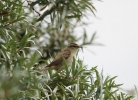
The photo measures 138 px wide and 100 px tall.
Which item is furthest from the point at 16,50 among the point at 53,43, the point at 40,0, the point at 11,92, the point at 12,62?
the point at 53,43

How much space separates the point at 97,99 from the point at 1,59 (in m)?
0.65

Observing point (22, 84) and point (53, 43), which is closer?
point (22, 84)

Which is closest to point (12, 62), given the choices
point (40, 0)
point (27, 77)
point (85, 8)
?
point (27, 77)

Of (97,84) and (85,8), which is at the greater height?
(85,8)

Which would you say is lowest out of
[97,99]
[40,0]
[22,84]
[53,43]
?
[53,43]

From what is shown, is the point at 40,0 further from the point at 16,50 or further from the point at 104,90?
the point at 104,90

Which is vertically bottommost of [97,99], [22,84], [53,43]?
[53,43]

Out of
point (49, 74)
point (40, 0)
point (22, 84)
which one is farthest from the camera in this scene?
point (49, 74)

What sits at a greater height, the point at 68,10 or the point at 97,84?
the point at 68,10

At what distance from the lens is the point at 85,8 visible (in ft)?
7.20

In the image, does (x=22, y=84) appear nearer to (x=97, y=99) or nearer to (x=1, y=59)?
(x=1, y=59)

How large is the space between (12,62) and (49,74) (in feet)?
1.81

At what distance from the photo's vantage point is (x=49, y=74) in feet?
8.56

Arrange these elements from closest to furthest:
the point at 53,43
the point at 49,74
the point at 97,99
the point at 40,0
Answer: the point at 40,0 < the point at 97,99 < the point at 49,74 < the point at 53,43
